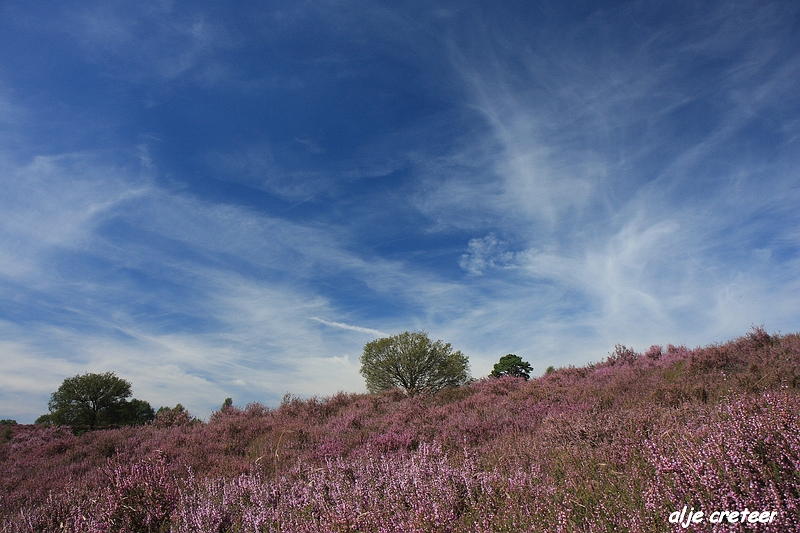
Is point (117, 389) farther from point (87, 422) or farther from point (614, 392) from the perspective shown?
point (614, 392)

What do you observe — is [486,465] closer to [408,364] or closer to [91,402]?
[408,364]

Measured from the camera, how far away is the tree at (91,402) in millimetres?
30094

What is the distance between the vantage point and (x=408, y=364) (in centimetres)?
3036

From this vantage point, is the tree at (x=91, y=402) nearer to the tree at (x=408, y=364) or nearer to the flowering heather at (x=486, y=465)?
the tree at (x=408, y=364)

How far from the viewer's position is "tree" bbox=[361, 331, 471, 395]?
30422mm

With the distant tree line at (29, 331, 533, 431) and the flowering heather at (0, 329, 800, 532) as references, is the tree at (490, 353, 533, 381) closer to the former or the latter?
the distant tree line at (29, 331, 533, 431)

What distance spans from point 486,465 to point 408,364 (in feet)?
84.9

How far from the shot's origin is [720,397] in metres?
6.42

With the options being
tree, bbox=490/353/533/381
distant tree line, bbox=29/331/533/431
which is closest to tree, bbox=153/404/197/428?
distant tree line, bbox=29/331/533/431

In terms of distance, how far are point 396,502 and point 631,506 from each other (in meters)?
1.96

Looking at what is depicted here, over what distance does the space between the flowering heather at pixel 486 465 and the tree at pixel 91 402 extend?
77.4ft

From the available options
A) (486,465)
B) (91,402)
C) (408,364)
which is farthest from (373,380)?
(486,465)

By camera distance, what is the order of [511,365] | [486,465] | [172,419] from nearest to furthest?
[486,465] < [172,419] < [511,365]

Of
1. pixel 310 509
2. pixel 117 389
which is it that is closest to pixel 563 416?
pixel 310 509
